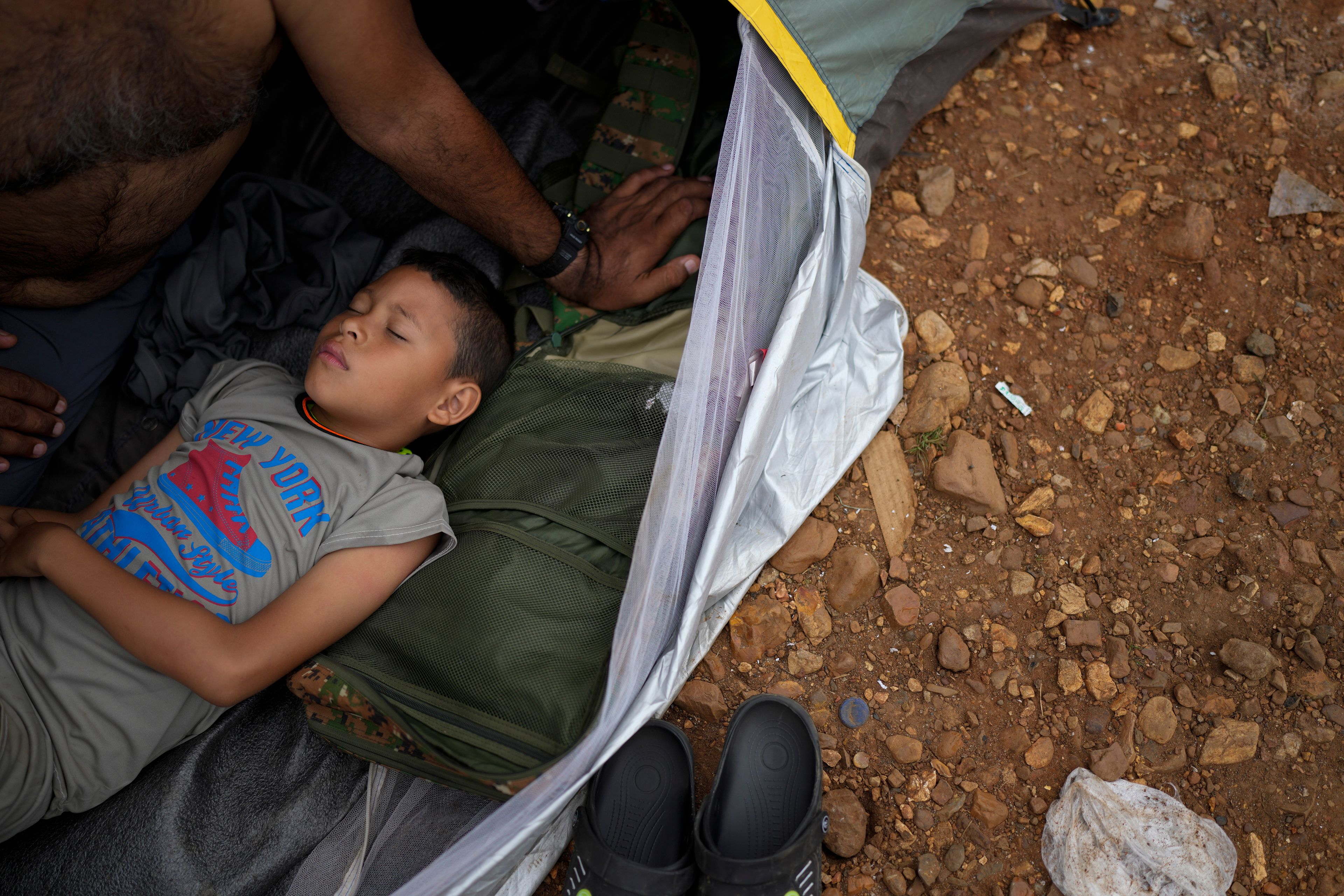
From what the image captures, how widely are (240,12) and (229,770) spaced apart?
4.20ft

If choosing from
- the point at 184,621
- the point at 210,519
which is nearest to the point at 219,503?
the point at 210,519

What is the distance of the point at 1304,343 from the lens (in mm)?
1932

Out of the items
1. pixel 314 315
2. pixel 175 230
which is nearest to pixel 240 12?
pixel 175 230

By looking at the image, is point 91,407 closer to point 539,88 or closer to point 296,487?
point 296,487

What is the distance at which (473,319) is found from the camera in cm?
172

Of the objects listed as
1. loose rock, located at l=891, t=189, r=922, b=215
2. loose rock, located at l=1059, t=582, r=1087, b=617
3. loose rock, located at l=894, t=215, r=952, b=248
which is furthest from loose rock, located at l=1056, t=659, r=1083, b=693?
loose rock, located at l=891, t=189, r=922, b=215

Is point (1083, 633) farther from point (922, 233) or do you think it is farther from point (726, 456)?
point (922, 233)

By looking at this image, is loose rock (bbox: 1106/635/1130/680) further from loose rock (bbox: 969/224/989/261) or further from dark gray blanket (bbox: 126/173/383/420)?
dark gray blanket (bbox: 126/173/383/420)

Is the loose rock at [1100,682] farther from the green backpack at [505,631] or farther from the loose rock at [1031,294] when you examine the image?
the green backpack at [505,631]

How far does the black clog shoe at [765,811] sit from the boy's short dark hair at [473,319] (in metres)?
0.85

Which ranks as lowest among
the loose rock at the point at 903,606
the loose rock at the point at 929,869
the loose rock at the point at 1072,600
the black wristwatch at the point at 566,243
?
the loose rock at the point at 1072,600

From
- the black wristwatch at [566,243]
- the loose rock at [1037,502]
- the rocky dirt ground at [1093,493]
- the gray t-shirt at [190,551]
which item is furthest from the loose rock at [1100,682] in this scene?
the black wristwatch at [566,243]

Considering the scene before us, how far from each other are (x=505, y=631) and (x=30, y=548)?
779mm

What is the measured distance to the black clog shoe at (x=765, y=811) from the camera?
1379 millimetres
